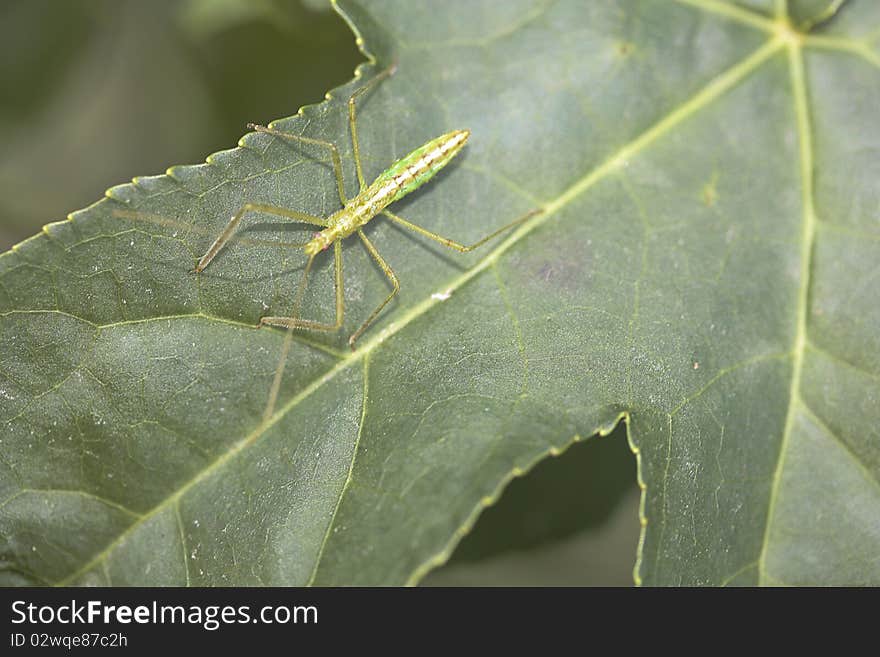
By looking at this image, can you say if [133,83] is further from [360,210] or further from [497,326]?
[497,326]

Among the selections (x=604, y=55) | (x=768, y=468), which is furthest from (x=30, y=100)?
(x=768, y=468)

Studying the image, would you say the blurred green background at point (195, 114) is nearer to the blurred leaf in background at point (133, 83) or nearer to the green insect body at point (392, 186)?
the blurred leaf in background at point (133, 83)

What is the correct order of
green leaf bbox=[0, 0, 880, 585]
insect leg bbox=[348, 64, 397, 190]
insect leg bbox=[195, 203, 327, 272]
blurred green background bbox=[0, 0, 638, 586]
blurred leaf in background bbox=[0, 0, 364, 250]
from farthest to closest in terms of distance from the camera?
blurred leaf in background bbox=[0, 0, 364, 250], blurred green background bbox=[0, 0, 638, 586], insect leg bbox=[348, 64, 397, 190], insect leg bbox=[195, 203, 327, 272], green leaf bbox=[0, 0, 880, 585]

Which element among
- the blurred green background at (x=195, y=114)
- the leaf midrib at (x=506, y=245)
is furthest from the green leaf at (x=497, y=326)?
the blurred green background at (x=195, y=114)

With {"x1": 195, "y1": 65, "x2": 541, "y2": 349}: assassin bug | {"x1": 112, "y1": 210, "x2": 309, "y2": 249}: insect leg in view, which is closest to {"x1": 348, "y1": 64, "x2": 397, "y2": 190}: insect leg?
{"x1": 195, "y1": 65, "x2": 541, "y2": 349}: assassin bug

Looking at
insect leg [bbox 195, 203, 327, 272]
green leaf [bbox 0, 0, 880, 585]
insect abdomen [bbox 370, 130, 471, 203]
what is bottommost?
green leaf [bbox 0, 0, 880, 585]

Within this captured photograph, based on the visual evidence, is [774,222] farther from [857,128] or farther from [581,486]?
[581,486]

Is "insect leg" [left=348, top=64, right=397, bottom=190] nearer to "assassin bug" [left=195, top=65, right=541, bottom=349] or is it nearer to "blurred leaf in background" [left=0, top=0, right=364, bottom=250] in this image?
"assassin bug" [left=195, top=65, right=541, bottom=349]
